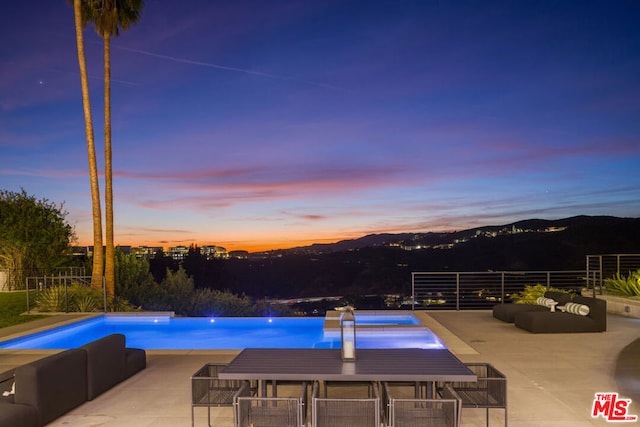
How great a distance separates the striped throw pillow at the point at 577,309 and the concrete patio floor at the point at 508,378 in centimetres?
46

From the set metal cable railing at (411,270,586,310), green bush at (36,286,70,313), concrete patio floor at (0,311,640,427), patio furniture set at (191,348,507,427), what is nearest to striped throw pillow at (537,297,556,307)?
concrete patio floor at (0,311,640,427)

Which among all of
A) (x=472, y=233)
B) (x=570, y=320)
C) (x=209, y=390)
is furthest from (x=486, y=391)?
(x=472, y=233)

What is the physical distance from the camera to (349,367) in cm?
415

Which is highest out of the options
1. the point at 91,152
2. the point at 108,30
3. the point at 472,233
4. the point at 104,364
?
the point at 108,30

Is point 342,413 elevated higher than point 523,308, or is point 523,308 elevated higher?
point 342,413

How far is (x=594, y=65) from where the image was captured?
53.4 ft

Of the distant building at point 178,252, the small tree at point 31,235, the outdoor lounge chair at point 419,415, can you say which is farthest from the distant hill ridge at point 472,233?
the outdoor lounge chair at point 419,415

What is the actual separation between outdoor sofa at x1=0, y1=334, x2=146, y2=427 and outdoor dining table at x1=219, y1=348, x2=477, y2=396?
5.42 ft

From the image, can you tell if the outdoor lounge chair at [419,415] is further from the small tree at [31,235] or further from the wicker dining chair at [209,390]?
the small tree at [31,235]

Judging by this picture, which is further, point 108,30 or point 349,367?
point 108,30

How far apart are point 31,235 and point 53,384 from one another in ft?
54.7

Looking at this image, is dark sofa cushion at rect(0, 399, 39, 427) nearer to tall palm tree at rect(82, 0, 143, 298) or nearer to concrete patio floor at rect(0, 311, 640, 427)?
concrete patio floor at rect(0, 311, 640, 427)
